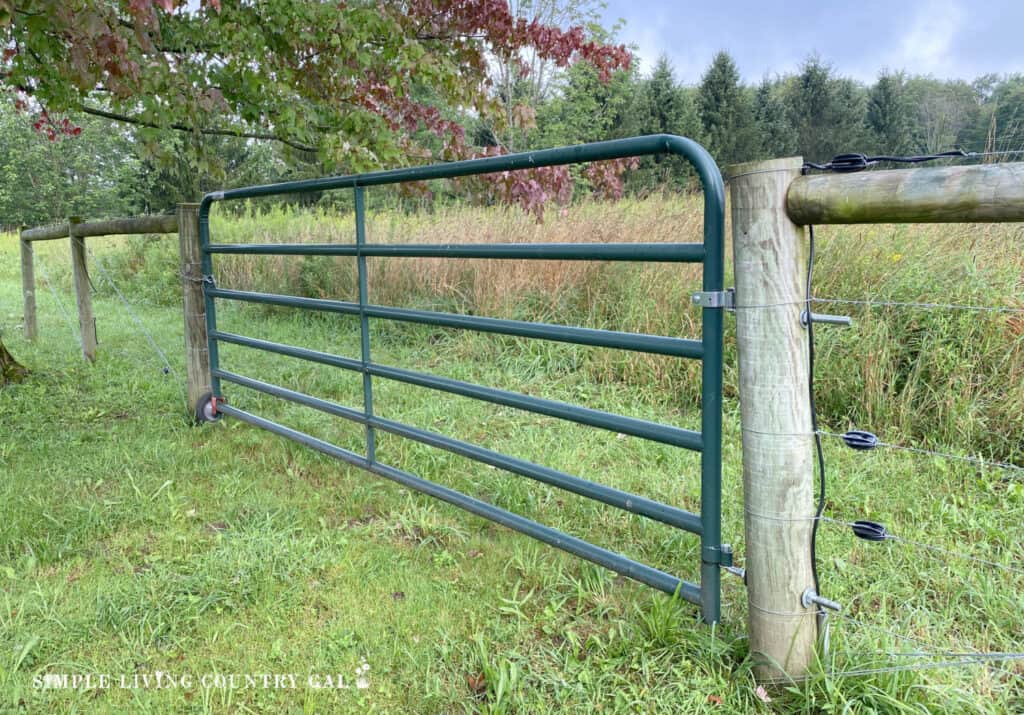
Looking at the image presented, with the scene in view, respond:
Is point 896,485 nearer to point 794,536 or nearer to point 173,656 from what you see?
point 794,536

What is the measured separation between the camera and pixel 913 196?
1409mm

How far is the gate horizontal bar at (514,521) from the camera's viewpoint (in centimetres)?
197

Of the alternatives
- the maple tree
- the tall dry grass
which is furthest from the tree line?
the maple tree

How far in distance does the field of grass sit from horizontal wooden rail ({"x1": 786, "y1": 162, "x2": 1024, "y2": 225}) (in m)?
1.02

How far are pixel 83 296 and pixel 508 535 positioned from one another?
4592mm

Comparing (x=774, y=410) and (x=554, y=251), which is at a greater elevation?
(x=554, y=251)

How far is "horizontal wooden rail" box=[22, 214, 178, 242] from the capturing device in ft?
13.3

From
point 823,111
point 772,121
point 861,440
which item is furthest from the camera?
point 772,121

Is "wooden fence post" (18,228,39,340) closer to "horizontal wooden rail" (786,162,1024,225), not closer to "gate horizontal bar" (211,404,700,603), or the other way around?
"gate horizontal bar" (211,404,700,603)

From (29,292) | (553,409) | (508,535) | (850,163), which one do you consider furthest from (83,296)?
(850,163)

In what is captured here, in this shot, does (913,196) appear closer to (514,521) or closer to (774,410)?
(774,410)

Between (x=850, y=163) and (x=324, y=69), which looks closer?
(x=850, y=163)

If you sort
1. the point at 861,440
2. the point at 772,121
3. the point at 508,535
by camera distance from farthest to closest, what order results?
the point at 772,121, the point at 508,535, the point at 861,440

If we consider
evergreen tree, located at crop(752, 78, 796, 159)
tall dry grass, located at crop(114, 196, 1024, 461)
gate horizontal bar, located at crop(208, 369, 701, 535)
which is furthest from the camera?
evergreen tree, located at crop(752, 78, 796, 159)
